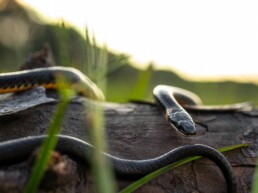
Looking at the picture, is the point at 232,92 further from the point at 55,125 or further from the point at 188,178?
the point at 55,125

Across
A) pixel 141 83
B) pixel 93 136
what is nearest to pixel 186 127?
pixel 141 83

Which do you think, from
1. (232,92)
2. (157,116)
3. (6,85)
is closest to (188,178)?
(157,116)

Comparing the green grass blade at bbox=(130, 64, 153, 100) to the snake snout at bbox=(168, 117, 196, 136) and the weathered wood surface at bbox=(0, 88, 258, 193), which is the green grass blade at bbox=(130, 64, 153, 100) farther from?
the snake snout at bbox=(168, 117, 196, 136)

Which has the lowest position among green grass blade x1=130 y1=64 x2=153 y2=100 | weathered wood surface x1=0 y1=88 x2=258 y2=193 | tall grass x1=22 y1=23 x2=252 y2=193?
weathered wood surface x1=0 y1=88 x2=258 y2=193

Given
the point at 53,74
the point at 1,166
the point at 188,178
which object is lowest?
the point at 188,178

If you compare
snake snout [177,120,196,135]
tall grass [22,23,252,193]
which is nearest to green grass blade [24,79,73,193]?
tall grass [22,23,252,193]

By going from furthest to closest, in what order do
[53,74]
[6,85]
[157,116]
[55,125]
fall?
[53,74] → [6,85] → [157,116] → [55,125]

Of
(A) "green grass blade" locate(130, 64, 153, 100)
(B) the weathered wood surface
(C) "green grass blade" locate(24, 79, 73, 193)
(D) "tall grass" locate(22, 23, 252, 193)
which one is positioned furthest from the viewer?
(A) "green grass blade" locate(130, 64, 153, 100)
